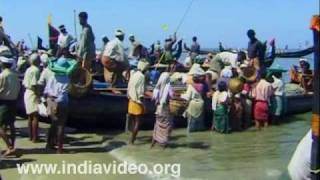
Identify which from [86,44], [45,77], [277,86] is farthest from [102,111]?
[277,86]

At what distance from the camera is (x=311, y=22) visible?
3.44m

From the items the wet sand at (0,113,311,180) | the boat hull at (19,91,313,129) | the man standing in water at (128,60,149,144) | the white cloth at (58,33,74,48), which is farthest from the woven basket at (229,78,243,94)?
the white cloth at (58,33,74,48)

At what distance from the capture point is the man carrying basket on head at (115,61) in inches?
539

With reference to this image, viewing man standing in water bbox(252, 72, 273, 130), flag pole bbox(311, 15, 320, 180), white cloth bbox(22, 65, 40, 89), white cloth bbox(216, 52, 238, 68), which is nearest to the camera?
flag pole bbox(311, 15, 320, 180)

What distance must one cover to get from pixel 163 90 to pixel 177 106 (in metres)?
1.56

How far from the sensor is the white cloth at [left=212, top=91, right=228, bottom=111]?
14.2 meters

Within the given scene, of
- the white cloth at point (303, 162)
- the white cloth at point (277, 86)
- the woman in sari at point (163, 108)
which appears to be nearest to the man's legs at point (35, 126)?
the woman in sari at point (163, 108)

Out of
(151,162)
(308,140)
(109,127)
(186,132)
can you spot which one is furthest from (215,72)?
(308,140)

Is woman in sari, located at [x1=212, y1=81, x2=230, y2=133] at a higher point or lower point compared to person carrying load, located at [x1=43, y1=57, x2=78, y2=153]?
lower

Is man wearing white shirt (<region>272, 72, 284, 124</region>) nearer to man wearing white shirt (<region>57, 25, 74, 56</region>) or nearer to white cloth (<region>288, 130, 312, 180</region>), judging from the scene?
man wearing white shirt (<region>57, 25, 74, 56</region>)

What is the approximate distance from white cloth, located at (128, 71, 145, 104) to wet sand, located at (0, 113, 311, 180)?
1.07 m

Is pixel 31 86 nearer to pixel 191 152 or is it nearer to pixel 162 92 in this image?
pixel 162 92

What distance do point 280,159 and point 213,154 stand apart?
4.35 ft

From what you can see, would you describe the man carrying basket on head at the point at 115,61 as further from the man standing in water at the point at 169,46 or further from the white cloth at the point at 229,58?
the man standing in water at the point at 169,46
